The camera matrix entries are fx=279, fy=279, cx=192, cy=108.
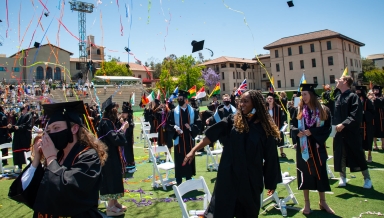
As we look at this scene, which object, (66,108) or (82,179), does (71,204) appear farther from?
(66,108)

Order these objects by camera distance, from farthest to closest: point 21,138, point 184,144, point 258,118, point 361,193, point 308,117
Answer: point 21,138 → point 184,144 → point 361,193 → point 308,117 → point 258,118

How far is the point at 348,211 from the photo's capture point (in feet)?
14.9

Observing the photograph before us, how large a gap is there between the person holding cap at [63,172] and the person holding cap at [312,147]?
3.38 m

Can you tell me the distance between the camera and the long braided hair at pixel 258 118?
3150 millimetres

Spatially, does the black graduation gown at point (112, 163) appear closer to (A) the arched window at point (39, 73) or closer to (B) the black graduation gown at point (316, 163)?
(B) the black graduation gown at point (316, 163)

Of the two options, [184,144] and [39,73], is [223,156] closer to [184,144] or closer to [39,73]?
[184,144]

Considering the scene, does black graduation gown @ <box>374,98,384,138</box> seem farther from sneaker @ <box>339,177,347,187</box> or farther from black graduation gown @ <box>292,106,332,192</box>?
black graduation gown @ <box>292,106,332,192</box>

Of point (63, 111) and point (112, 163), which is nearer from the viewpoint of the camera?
point (63, 111)

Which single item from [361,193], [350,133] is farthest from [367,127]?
[361,193]

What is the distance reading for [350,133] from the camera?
217 inches

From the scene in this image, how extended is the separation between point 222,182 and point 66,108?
1812mm

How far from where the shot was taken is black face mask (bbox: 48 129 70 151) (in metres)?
2.29

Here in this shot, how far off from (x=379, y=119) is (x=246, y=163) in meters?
8.03

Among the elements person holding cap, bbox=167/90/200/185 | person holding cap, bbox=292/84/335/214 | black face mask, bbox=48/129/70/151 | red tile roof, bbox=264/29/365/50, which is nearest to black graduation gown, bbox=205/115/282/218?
person holding cap, bbox=292/84/335/214
